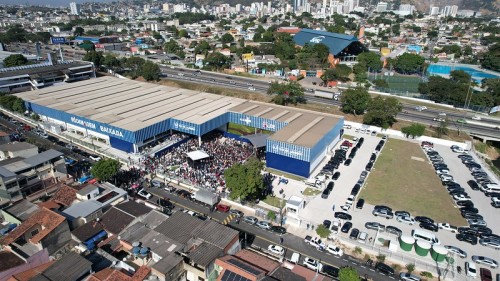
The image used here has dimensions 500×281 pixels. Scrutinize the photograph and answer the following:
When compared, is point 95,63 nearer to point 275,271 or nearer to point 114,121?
point 114,121

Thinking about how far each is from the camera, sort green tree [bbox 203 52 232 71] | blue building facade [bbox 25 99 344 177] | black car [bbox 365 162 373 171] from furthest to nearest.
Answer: green tree [bbox 203 52 232 71]
black car [bbox 365 162 373 171]
blue building facade [bbox 25 99 344 177]

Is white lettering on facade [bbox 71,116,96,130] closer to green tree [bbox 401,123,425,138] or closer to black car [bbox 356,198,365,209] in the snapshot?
black car [bbox 356,198,365,209]

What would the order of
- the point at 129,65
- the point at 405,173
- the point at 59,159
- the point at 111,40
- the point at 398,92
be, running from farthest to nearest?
the point at 111,40 → the point at 129,65 → the point at 398,92 → the point at 405,173 → the point at 59,159

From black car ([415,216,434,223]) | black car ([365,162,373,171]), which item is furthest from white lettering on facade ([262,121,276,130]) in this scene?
black car ([415,216,434,223])

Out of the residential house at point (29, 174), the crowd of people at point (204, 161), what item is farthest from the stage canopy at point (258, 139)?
the residential house at point (29, 174)

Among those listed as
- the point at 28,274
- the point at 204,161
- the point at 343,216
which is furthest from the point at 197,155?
the point at 28,274

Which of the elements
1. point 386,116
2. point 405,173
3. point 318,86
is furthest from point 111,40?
point 405,173
